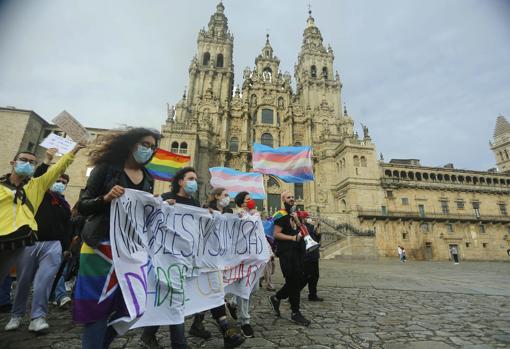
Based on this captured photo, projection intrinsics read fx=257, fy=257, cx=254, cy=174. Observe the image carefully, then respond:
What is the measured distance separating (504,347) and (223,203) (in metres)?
4.14

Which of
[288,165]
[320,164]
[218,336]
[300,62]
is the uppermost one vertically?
[300,62]

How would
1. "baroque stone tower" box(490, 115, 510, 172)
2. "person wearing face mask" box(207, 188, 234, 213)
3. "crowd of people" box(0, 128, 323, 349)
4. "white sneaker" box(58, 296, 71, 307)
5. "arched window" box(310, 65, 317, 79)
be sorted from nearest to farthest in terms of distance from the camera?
"crowd of people" box(0, 128, 323, 349) < "person wearing face mask" box(207, 188, 234, 213) < "white sneaker" box(58, 296, 71, 307) < "arched window" box(310, 65, 317, 79) < "baroque stone tower" box(490, 115, 510, 172)

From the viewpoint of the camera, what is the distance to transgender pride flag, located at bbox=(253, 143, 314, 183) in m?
8.34

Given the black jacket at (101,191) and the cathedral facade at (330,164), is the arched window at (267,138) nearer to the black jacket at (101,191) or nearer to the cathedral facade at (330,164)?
the cathedral facade at (330,164)

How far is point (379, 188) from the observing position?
31.3 meters

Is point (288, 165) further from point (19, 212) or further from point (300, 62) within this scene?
point (300, 62)

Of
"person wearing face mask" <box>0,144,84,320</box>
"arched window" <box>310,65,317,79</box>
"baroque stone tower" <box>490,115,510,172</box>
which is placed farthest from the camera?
"baroque stone tower" <box>490,115,510,172</box>

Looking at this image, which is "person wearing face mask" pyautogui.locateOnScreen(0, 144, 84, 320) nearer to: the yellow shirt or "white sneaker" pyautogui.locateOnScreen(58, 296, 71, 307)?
the yellow shirt

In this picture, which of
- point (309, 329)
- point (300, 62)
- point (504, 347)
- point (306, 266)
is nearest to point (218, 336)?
point (309, 329)

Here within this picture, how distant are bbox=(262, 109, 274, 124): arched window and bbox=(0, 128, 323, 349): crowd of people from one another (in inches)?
1331

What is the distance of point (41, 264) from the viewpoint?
361 cm

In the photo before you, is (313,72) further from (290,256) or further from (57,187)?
(57,187)

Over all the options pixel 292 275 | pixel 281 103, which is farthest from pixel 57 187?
pixel 281 103

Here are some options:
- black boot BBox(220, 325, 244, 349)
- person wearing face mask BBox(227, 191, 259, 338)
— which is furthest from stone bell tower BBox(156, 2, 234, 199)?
black boot BBox(220, 325, 244, 349)
